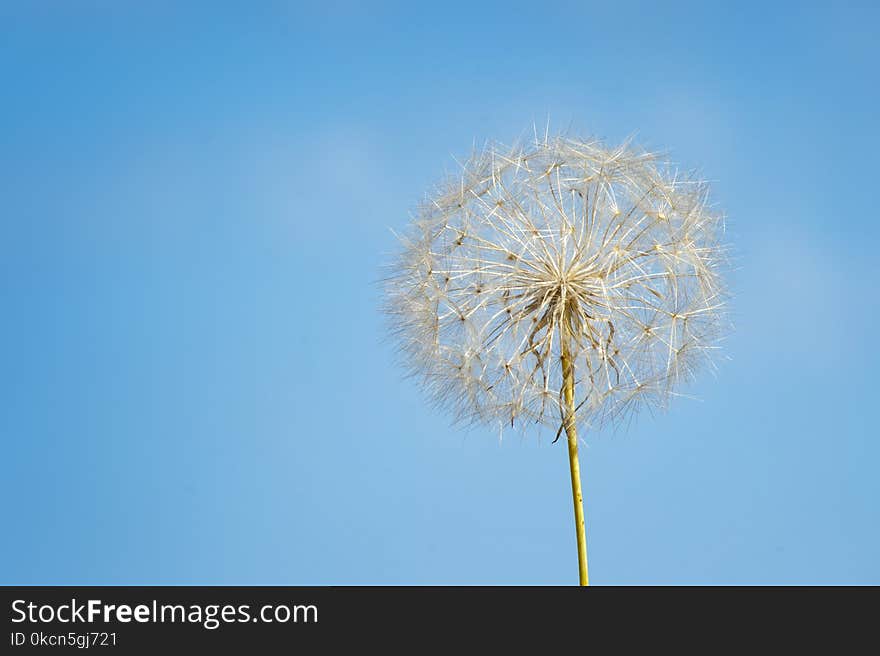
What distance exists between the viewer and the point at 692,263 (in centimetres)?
817

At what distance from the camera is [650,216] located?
8.25 metres

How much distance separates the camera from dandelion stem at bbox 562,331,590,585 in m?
7.08

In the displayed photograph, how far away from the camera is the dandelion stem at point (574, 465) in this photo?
23.2 ft

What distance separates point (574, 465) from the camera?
7.24 meters

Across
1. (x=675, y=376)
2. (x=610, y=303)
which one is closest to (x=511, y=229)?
(x=610, y=303)
